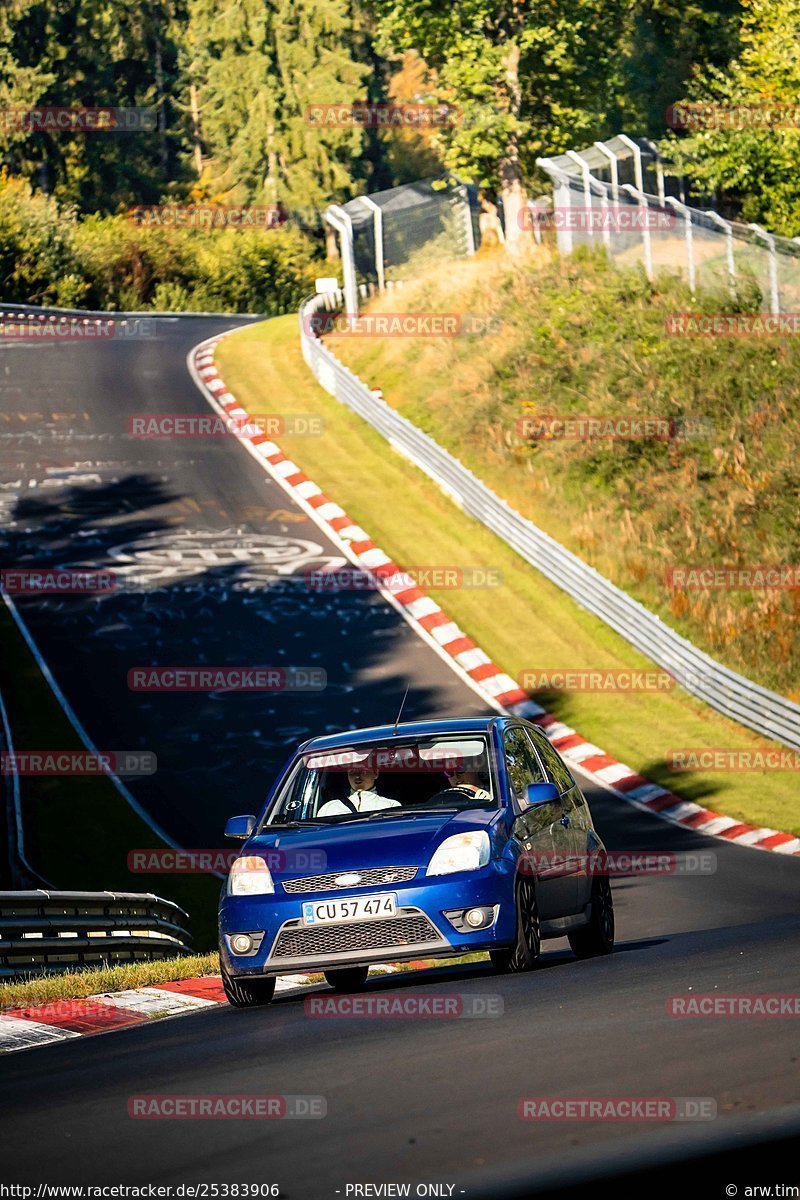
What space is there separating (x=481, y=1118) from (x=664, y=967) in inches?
151

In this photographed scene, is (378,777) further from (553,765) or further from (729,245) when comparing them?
(729,245)

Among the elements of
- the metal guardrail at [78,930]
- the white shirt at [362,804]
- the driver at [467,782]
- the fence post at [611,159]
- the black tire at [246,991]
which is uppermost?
Result: the fence post at [611,159]

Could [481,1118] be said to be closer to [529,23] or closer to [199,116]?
[529,23]

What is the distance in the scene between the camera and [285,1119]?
593cm

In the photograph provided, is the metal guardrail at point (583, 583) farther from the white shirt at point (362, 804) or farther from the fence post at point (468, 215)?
the white shirt at point (362, 804)

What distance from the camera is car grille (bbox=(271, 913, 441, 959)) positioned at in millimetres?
8914

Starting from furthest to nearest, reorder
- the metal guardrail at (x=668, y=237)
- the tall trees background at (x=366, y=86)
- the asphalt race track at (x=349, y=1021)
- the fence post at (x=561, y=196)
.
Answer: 1. the tall trees background at (x=366, y=86)
2. the fence post at (x=561, y=196)
3. the metal guardrail at (x=668, y=237)
4. the asphalt race track at (x=349, y=1021)

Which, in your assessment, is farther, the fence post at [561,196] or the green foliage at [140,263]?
the green foliage at [140,263]

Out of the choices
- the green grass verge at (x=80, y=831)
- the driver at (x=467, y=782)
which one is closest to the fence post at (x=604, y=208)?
the green grass verge at (x=80, y=831)

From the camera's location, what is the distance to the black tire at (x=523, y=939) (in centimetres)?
925

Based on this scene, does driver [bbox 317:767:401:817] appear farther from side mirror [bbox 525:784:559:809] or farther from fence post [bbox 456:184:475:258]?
fence post [bbox 456:184:475:258]

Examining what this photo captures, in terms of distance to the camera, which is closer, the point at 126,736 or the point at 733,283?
the point at 126,736

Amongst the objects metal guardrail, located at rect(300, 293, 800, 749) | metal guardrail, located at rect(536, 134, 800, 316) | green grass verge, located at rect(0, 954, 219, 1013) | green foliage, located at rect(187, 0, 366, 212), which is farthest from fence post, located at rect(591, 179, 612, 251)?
green foliage, located at rect(187, 0, 366, 212)

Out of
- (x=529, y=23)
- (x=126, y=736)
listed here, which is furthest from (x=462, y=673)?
(x=529, y=23)
